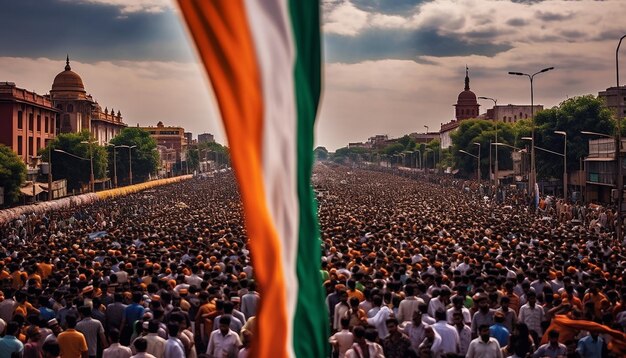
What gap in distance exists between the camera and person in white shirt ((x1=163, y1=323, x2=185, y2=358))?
8.46 m

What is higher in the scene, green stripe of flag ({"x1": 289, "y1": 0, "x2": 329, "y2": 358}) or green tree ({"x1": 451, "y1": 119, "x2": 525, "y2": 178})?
green tree ({"x1": 451, "y1": 119, "x2": 525, "y2": 178})

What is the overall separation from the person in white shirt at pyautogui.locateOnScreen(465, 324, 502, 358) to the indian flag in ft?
18.9

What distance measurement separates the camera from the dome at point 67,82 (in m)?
94.1

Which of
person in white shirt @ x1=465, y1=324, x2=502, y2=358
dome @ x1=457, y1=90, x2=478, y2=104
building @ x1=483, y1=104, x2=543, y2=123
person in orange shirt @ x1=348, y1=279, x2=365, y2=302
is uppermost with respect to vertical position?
dome @ x1=457, y1=90, x2=478, y2=104

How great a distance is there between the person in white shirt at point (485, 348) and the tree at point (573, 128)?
54.2 m

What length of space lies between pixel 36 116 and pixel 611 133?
156 ft

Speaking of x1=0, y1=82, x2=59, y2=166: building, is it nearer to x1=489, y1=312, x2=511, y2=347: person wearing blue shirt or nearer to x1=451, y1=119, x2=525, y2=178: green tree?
x1=451, y1=119, x2=525, y2=178: green tree

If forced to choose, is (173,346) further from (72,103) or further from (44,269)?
(72,103)

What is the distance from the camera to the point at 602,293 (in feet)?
37.7

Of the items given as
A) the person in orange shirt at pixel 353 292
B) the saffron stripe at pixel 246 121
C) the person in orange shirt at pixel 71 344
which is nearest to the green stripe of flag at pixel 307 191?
the saffron stripe at pixel 246 121

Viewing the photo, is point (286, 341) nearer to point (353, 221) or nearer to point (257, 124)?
point (257, 124)

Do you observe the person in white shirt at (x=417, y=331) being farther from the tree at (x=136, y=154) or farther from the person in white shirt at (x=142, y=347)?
the tree at (x=136, y=154)

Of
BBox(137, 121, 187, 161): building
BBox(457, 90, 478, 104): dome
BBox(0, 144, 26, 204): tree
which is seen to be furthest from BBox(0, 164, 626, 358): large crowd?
BBox(457, 90, 478, 104): dome

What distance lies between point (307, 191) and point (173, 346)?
625 cm
